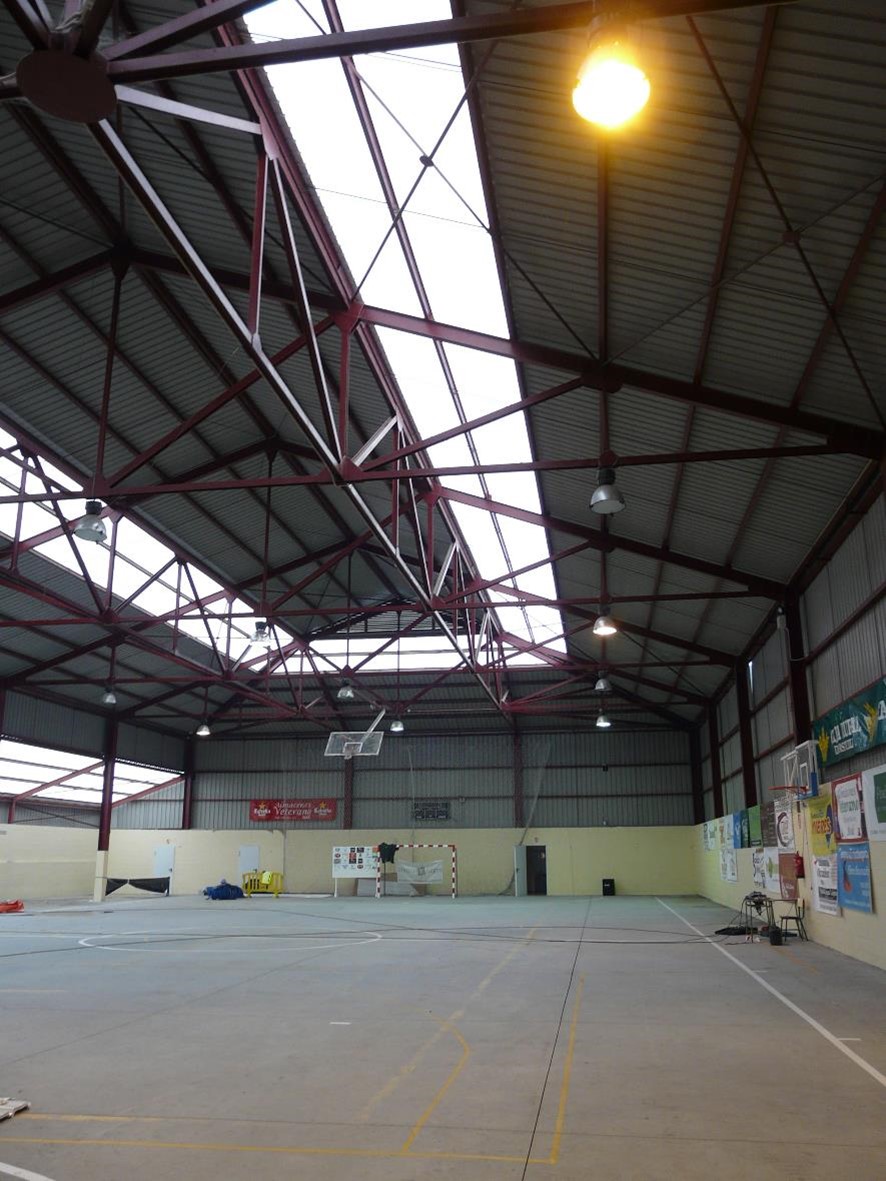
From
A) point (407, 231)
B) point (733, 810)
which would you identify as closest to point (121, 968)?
point (407, 231)

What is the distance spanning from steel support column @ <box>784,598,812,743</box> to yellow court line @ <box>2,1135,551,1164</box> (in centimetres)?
1671

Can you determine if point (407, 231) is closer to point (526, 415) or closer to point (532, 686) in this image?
point (526, 415)

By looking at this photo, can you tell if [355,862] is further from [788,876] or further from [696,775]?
[788,876]

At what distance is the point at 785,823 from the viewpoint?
22688 mm

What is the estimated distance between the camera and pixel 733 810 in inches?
1331

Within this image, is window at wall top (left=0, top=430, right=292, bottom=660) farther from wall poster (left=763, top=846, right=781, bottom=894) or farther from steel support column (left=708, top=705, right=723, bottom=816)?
steel support column (left=708, top=705, right=723, bottom=816)

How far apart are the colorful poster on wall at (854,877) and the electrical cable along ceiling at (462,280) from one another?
20.8 ft

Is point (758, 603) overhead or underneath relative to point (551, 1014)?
overhead

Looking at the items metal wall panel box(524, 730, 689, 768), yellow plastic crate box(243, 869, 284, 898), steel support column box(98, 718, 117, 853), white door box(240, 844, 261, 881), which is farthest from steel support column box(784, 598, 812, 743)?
steel support column box(98, 718, 117, 853)

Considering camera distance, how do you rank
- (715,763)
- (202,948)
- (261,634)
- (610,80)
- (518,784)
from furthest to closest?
(518,784), (715,763), (261,634), (202,948), (610,80)

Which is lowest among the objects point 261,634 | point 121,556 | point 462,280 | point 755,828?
point 755,828

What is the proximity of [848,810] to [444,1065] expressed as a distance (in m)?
11.7

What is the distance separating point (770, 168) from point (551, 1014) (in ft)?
35.5

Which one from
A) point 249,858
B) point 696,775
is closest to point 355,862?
point 249,858
